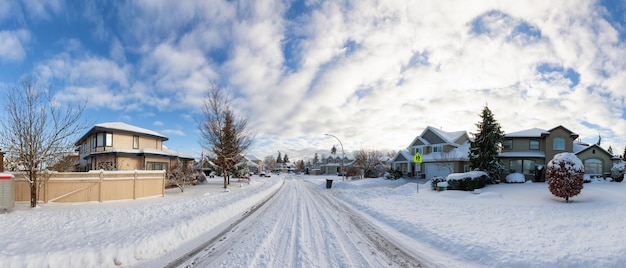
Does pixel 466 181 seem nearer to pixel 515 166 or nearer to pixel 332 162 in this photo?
pixel 515 166

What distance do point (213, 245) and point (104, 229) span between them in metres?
3.79

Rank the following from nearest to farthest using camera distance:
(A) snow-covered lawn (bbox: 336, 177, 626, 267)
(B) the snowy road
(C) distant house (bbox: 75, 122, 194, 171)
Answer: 1. (B) the snowy road
2. (A) snow-covered lawn (bbox: 336, 177, 626, 267)
3. (C) distant house (bbox: 75, 122, 194, 171)

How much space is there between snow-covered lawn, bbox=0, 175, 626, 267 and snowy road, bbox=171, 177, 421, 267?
0.89 meters

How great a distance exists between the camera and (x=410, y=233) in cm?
859

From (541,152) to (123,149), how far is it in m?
41.1

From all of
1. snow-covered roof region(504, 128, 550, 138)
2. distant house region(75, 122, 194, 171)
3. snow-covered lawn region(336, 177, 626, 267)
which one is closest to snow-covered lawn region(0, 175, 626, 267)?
snow-covered lawn region(336, 177, 626, 267)

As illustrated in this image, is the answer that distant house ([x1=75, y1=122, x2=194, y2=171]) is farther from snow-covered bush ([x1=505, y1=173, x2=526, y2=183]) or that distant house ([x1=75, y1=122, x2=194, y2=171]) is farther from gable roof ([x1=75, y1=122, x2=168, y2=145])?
snow-covered bush ([x1=505, y1=173, x2=526, y2=183])

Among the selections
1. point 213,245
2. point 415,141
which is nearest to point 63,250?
point 213,245

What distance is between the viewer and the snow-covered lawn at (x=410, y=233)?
5809mm

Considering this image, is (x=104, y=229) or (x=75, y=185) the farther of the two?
(x=75, y=185)

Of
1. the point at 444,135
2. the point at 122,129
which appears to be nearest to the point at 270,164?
the point at 444,135

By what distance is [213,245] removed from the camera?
6996 millimetres

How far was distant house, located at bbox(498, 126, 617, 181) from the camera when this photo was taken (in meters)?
26.2

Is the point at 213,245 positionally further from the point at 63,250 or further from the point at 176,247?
the point at 63,250
